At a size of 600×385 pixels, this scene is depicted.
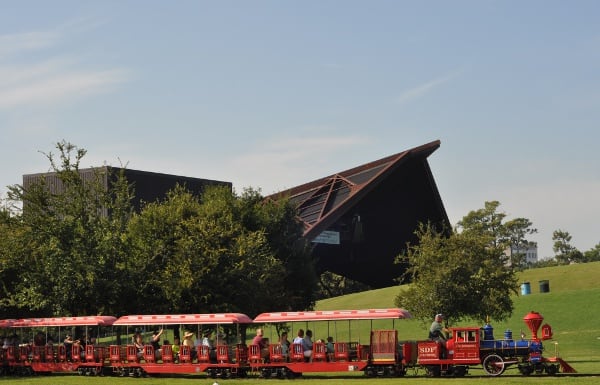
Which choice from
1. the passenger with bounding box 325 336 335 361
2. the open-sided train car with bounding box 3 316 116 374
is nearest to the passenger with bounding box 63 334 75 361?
the open-sided train car with bounding box 3 316 116 374

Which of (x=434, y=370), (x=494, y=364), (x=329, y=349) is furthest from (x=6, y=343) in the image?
(x=494, y=364)

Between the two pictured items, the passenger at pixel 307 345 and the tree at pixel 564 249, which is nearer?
the passenger at pixel 307 345

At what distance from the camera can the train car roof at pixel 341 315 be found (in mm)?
31109

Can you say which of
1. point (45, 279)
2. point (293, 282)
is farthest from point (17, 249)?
point (293, 282)

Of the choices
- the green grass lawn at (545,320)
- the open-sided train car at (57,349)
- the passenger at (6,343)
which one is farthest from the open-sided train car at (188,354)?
the passenger at (6,343)

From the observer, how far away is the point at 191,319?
35.8m

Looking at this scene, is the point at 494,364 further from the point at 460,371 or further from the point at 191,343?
the point at 191,343

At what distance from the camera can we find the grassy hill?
5096cm

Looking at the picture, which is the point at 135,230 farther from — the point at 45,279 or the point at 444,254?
the point at 444,254

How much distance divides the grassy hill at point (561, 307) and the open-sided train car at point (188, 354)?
13314 mm

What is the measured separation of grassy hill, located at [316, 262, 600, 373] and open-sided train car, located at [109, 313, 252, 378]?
43.7ft

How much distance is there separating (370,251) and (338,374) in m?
66.9

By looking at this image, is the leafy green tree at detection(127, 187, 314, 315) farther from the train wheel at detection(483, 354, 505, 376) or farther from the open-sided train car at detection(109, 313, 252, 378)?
the train wheel at detection(483, 354, 505, 376)

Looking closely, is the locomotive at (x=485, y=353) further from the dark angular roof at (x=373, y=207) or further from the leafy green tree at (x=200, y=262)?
the dark angular roof at (x=373, y=207)
